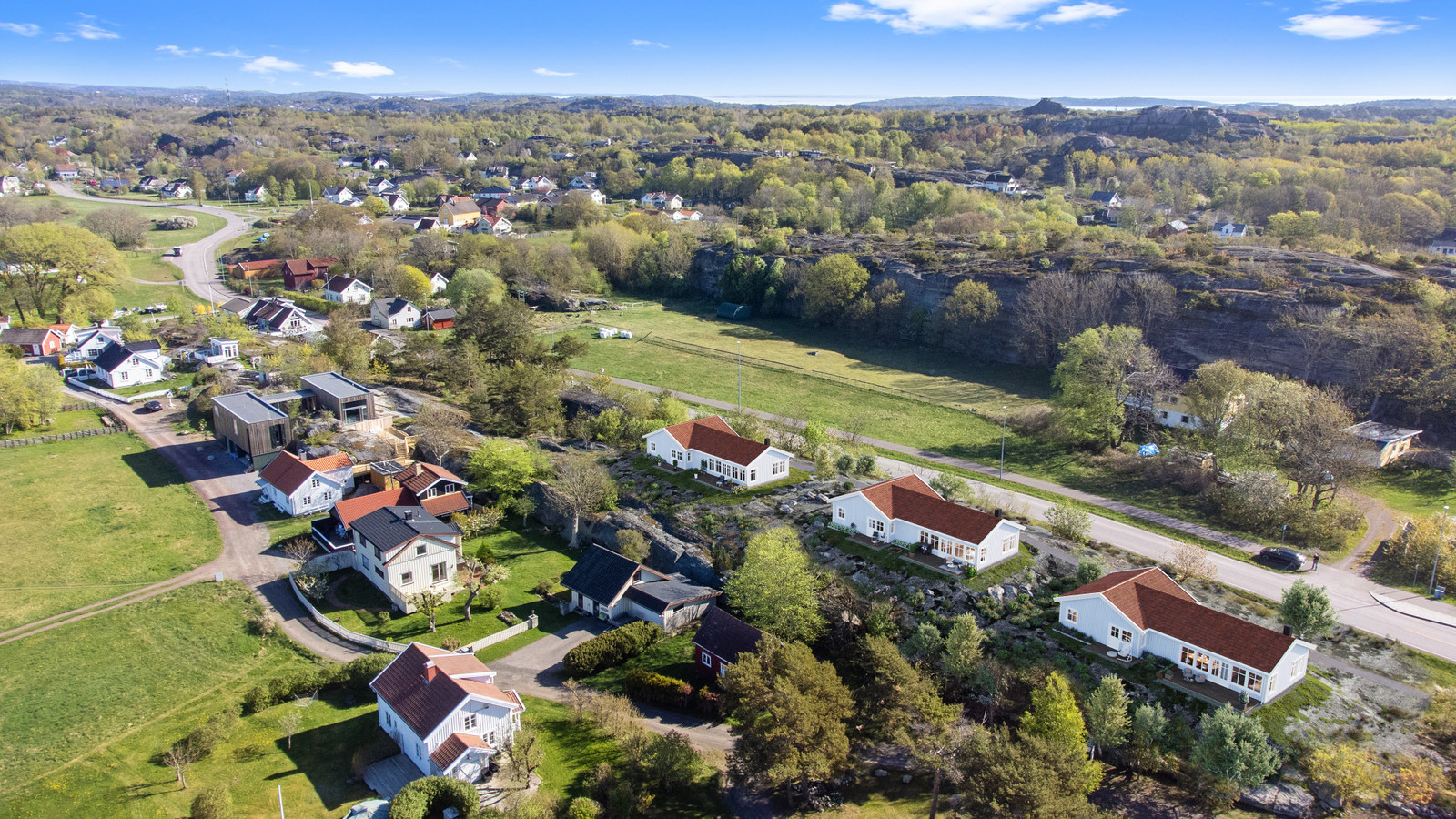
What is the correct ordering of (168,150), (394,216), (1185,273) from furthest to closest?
(168,150)
(394,216)
(1185,273)

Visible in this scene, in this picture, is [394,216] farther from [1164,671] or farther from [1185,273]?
[1164,671]

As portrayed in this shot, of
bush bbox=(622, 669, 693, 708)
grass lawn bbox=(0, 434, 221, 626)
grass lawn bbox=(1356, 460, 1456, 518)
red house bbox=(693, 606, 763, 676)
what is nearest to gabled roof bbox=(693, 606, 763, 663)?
red house bbox=(693, 606, 763, 676)

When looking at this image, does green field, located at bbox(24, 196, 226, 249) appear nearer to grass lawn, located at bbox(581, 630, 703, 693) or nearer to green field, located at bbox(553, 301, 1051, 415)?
green field, located at bbox(553, 301, 1051, 415)

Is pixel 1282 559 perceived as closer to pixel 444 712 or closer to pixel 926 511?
pixel 926 511

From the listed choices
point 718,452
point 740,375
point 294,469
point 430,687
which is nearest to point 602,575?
point 430,687

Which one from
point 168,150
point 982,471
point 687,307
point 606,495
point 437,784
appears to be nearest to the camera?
point 437,784

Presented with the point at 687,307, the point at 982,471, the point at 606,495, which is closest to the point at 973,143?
the point at 687,307

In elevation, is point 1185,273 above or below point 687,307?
above
